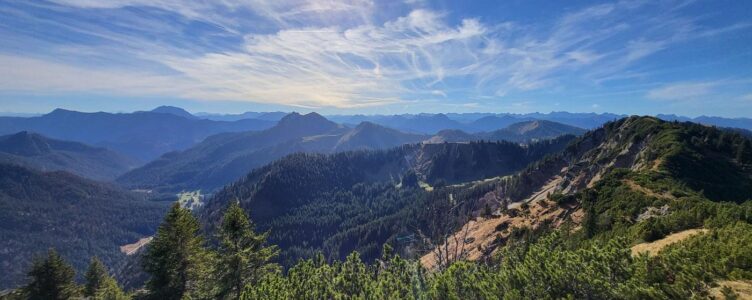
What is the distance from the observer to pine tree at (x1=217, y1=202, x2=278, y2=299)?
1839 inches

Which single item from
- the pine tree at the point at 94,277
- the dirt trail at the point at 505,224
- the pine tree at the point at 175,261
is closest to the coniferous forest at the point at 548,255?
the pine tree at the point at 175,261

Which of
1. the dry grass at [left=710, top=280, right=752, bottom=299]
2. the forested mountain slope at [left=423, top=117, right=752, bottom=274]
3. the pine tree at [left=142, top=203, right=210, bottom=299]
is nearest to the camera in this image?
the dry grass at [left=710, top=280, right=752, bottom=299]

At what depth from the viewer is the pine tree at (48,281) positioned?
200 feet

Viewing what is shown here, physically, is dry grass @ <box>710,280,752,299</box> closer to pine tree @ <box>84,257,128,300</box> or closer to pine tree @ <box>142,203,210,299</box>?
pine tree @ <box>142,203,210,299</box>

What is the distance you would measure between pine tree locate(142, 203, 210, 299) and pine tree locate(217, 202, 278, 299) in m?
3.22

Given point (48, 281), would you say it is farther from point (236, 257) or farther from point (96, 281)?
point (236, 257)

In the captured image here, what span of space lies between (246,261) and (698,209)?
159 ft

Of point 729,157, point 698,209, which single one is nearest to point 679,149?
point 729,157

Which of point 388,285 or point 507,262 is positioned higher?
point 507,262

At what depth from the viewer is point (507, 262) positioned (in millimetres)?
38719

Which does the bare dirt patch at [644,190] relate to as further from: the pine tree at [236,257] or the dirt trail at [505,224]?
the pine tree at [236,257]

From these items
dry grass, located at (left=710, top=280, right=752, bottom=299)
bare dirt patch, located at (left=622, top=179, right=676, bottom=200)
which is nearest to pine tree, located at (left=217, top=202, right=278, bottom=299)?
dry grass, located at (left=710, top=280, right=752, bottom=299)

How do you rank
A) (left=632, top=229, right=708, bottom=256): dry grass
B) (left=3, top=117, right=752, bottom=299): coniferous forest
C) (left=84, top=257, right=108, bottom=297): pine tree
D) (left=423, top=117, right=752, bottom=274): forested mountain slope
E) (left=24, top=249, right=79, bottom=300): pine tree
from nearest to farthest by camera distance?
(left=3, top=117, right=752, bottom=299): coniferous forest, (left=632, top=229, right=708, bottom=256): dry grass, (left=423, top=117, right=752, bottom=274): forested mountain slope, (left=24, top=249, right=79, bottom=300): pine tree, (left=84, top=257, right=108, bottom=297): pine tree

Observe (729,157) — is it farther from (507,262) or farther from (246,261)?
(246,261)
